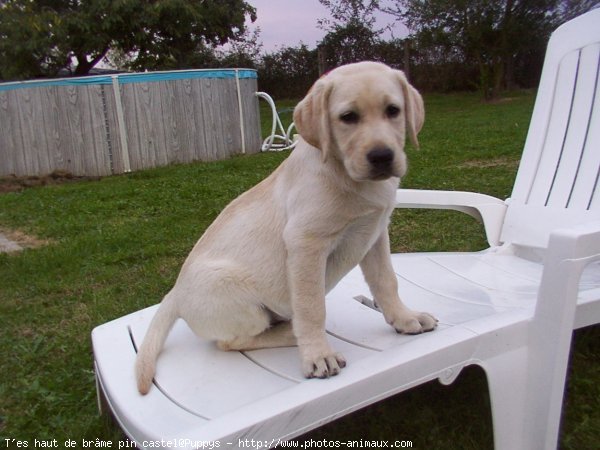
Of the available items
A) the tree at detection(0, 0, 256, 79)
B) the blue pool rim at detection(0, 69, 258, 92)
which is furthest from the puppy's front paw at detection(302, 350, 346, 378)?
the tree at detection(0, 0, 256, 79)

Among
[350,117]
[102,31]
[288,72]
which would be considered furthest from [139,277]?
[288,72]

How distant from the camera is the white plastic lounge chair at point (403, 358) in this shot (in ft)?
5.49

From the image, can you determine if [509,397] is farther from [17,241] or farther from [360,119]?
[17,241]

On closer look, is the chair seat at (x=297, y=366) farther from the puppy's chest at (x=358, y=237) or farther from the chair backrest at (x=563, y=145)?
the chair backrest at (x=563, y=145)

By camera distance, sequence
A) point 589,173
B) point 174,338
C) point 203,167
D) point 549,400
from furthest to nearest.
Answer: point 203,167
point 589,173
point 174,338
point 549,400

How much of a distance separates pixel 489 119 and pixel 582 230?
1113cm

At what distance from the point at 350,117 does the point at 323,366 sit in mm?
780

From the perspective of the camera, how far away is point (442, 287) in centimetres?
265

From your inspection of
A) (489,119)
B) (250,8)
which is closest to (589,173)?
(489,119)

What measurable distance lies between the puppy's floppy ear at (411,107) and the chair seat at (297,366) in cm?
67

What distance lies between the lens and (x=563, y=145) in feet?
10.7

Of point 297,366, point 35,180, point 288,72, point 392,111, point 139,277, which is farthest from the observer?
point 288,72

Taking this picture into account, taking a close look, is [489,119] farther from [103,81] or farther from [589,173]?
[589,173]

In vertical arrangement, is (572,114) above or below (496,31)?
below
